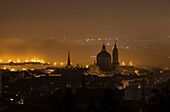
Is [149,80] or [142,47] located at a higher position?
[142,47]

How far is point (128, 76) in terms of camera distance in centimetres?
9038

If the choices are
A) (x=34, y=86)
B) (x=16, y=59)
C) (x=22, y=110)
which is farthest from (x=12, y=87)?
(x=16, y=59)

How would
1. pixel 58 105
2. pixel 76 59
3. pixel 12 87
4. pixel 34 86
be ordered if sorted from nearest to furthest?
pixel 58 105
pixel 12 87
pixel 34 86
pixel 76 59

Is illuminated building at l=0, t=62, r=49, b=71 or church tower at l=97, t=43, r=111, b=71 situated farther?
illuminated building at l=0, t=62, r=49, b=71

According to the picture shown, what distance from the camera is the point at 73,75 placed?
85562 mm

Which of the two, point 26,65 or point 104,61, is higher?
point 26,65

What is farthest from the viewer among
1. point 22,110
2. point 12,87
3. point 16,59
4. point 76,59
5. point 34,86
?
point 16,59

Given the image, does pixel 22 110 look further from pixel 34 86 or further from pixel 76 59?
pixel 76 59

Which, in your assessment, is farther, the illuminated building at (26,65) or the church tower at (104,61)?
the illuminated building at (26,65)

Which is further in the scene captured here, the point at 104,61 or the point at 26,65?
the point at 26,65

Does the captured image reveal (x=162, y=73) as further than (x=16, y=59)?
No

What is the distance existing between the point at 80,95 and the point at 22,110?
9738mm

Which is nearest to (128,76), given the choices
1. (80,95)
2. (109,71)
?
(109,71)

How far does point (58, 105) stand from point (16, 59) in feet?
514
